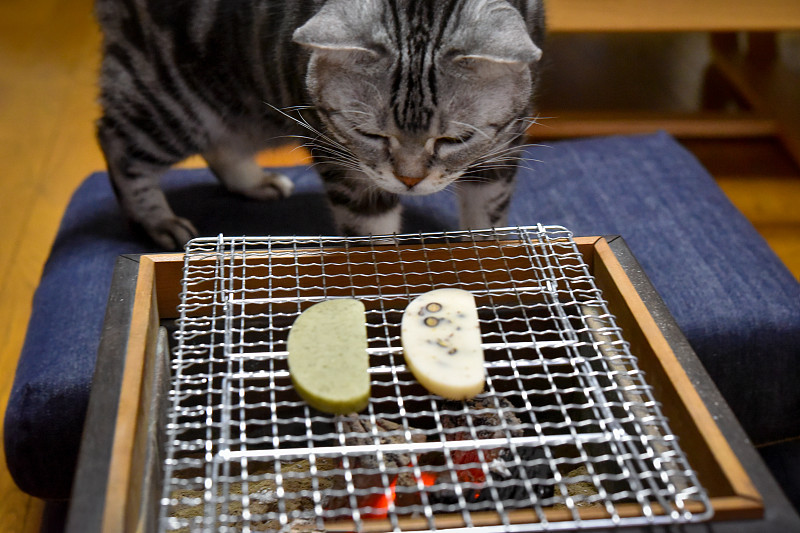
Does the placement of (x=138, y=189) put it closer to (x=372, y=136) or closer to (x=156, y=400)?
(x=372, y=136)

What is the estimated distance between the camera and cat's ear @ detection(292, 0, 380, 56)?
3.46ft

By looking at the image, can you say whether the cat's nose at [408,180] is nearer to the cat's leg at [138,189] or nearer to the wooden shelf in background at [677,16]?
the cat's leg at [138,189]

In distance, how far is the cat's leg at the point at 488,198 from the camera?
143 centimetres

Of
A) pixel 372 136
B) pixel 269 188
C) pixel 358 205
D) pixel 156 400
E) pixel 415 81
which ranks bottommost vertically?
pixel 269 188

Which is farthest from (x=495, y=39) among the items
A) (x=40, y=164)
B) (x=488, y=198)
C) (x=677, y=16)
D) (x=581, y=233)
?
(x=40, y=164)

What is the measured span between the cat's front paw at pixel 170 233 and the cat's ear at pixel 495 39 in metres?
0.73

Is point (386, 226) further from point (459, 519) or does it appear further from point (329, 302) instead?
point (459, 519)

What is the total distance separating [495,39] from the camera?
3.47ft

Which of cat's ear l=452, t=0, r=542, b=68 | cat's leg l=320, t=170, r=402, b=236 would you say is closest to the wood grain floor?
cat's leg l=320, t=170, r=402, b=236

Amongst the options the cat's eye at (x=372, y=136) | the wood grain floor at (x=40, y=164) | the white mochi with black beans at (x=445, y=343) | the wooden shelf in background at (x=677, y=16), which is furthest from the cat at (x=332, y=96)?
the wooden shelf in background at (x=677, y=16)

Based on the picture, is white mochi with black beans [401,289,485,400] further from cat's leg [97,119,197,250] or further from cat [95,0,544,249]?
cat's leg [97,119,197,250]

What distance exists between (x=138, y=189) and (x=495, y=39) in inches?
33.6

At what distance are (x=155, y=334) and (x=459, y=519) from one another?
49 centimetres

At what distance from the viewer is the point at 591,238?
42.8 inches
